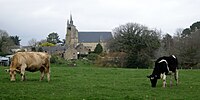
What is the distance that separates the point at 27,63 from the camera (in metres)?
21.8

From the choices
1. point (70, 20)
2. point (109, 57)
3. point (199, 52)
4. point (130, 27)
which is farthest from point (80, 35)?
point (199, 52)

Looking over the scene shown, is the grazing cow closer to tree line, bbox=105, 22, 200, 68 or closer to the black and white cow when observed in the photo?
the black and white cow

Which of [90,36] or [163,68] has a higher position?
[90,36]

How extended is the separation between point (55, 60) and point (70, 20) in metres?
88.5

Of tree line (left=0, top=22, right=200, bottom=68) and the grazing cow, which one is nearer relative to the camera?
the grazing cow

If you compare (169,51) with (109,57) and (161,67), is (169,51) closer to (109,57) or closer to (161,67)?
(109,57)

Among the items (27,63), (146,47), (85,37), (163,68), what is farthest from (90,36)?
(163,68)

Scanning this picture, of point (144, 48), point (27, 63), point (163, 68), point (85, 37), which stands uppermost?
point (85, 37)

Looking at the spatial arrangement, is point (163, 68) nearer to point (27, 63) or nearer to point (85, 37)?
point (27, 63)

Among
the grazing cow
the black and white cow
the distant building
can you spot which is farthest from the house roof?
the black and white cow

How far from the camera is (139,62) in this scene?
240 feet

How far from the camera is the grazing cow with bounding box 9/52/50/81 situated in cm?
2133

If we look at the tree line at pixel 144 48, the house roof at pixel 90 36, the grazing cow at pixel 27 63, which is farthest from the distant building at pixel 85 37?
the grazing cow at pixel 27 63

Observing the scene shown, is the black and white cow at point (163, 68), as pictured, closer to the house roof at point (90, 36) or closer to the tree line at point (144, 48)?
the tree line at point (144, 48)
